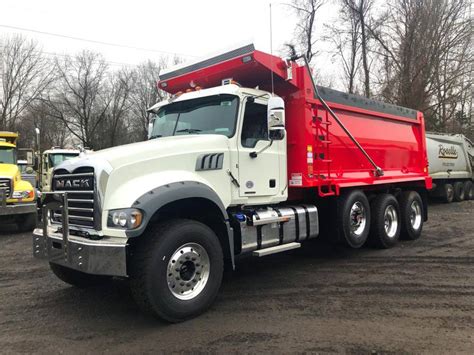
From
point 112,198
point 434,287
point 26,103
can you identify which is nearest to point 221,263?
point 112,198

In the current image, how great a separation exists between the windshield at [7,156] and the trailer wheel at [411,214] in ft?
34.6

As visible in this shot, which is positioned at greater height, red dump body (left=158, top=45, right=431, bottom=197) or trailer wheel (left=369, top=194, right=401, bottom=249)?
red dump body (left=158, top=45, right=431, bottom=197)

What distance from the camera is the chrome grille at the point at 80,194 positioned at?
425cm

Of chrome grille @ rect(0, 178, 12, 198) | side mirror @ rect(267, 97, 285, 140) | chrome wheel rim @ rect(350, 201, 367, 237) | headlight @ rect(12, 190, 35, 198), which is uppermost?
side mirror @ rect(267, 97, 285, 140)

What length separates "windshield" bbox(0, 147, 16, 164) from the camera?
1158 cm

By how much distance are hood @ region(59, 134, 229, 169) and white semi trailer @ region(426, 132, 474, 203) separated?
1456 cm

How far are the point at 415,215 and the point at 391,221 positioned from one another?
45.3 inches

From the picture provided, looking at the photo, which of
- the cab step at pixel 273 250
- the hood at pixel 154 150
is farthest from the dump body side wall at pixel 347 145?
the hood at pixel 154 150

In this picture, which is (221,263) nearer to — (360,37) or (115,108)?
(360,37)

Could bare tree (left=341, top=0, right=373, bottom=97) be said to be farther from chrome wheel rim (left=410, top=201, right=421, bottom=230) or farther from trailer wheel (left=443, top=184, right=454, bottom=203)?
chrome wheel rim (left=410, top=201, right=421, bottom=230)

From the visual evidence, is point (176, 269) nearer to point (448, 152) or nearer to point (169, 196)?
point (169, 196)

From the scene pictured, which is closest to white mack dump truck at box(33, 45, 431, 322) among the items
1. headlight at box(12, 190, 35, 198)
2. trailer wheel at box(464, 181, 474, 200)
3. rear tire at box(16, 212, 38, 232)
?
headlight at box(12, 190, 35, 198)

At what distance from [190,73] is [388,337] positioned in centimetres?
461

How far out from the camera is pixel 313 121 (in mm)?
6590
